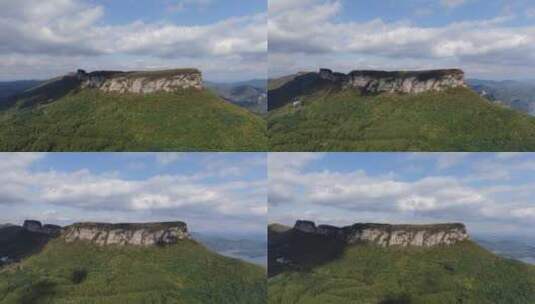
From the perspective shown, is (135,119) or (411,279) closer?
(135,119)

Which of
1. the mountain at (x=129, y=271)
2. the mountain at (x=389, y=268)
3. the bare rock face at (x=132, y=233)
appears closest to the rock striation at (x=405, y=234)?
the mountain at (x=389, y=268)

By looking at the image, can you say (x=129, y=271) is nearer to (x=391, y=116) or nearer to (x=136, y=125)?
(x=136, y=125)

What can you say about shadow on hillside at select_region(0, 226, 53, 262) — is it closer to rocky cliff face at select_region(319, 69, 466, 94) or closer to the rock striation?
the rock striation

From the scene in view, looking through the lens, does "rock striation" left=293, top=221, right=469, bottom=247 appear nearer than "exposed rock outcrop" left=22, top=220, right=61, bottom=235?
Yes

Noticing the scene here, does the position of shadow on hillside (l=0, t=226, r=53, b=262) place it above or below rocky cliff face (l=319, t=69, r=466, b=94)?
below

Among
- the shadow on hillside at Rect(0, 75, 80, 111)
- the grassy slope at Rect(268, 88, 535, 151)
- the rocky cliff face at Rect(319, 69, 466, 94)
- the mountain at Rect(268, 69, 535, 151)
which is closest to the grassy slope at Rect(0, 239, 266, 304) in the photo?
the grassy slope at Rect(268, 88, 535, 151)

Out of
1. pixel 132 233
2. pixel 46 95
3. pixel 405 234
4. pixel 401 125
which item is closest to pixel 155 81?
pixel 132 233

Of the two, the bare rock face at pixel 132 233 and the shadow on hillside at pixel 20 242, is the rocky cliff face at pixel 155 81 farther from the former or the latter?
the shadow on hillside at pixel 20 242
